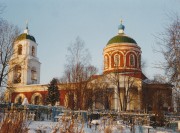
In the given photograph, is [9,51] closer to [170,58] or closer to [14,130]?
[170,58]

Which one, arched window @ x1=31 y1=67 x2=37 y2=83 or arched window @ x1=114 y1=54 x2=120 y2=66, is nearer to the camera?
arched window @ x1=114 y1=54 x2=120 y2=66

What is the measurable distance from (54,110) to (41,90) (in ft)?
81.8

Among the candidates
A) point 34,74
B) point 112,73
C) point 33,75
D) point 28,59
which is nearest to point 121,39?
point 112,73

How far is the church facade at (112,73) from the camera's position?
3394cm

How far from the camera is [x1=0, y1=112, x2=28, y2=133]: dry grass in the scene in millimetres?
3674

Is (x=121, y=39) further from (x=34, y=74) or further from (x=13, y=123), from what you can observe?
(x=13, y=123)

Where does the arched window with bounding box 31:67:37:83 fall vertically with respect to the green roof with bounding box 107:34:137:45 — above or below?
below

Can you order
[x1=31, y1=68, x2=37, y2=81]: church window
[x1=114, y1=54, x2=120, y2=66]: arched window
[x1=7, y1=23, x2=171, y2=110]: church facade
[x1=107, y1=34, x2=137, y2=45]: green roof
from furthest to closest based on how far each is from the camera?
[x1=31, y1=68, x2=37, y2=81]: church window → [x1=107, y1=34, x2=137, y2=45]: green roof → [x1=114, y1=54, x2=120, y2=66]: arched window → [x1=7, y1=23, x2=171, y2=110]: church facade

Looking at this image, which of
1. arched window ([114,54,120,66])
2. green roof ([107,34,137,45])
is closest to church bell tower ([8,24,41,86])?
green roof ([107,34,137,45])

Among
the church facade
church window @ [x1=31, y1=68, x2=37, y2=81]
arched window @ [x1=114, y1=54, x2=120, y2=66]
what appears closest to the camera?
the church facade

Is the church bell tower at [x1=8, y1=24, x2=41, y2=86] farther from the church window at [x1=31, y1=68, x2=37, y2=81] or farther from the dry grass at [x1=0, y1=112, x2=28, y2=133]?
the dry grass at [x1=0, y1=112, x2=28, y2=133]

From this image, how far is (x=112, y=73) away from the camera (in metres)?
34.1

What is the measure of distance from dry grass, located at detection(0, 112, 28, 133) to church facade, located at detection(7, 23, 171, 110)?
26950 mm

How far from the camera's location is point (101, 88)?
31625 mm
